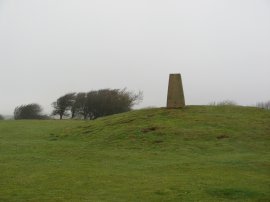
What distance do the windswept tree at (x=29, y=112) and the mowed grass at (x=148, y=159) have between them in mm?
21409

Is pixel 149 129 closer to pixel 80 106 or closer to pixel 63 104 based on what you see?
pixel 80 106

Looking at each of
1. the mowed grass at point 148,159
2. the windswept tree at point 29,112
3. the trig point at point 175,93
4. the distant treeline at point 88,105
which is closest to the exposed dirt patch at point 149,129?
the mowed grass at point 148,159

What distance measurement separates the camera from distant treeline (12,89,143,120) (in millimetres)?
37000

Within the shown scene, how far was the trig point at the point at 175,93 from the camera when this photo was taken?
757 inches

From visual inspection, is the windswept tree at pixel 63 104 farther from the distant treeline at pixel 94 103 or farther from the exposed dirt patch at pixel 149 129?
the exposed dirt patch at pixel 149 129

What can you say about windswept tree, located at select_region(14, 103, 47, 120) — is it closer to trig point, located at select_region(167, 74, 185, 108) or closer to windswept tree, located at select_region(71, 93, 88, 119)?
windswept tree, located at select_region(71, 93, 88, 119)

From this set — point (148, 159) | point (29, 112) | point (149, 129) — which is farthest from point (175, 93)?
point (29, 112)

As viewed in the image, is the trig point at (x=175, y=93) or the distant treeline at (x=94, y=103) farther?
the distant treeline at (x=94, y=103)

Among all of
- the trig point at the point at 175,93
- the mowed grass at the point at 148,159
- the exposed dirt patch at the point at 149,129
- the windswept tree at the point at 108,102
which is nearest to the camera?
the mowed grass at the point at 148,159

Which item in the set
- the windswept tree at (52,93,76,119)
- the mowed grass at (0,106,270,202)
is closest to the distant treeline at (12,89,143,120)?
the windswept tree at (52,93,76,119)

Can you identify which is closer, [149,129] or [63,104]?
[149,129]

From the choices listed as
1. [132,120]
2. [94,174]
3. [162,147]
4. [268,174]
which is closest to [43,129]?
[132,120]

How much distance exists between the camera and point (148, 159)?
12.6 meters

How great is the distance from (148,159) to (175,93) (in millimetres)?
7413
